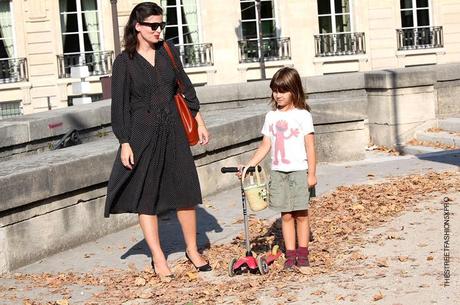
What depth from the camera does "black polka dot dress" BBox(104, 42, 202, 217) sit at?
348 inches

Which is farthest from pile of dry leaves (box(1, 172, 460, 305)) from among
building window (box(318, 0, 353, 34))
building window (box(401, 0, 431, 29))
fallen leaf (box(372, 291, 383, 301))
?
building window (box(401, 0, 431, 29))

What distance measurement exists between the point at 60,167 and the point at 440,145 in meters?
7.70

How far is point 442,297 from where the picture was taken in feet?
24.6

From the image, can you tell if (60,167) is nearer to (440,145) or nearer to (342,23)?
(440,145)

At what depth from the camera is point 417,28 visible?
38.8 m

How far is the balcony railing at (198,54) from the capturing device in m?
36.5

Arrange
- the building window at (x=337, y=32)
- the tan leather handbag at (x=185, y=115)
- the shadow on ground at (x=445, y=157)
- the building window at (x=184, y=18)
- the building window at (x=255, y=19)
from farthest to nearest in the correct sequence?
1. the building window at (x=337, y=32)
2. the building window at (x=255, y=19)
3. the building window at (x=184, y=18)
4. the shadow on ground at (x=445, y=157)
5. the tan leather handbag at (x=185, y=115)

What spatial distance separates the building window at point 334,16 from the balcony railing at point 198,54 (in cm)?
386

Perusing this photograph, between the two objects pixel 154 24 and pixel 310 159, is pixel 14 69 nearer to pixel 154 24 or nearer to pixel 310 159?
pixel 154 24

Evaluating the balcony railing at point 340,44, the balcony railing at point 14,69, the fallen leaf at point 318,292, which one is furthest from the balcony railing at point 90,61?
the fallen leaf at point 318,292

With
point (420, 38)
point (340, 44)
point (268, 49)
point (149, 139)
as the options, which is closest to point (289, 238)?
point (149, 139)

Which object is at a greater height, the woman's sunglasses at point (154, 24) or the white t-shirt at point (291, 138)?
the woman's sunglasses at point (154, 24)

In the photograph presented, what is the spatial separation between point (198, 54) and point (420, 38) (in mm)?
7483

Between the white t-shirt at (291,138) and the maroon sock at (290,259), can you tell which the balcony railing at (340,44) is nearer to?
the white t-shirt at (291,138)
